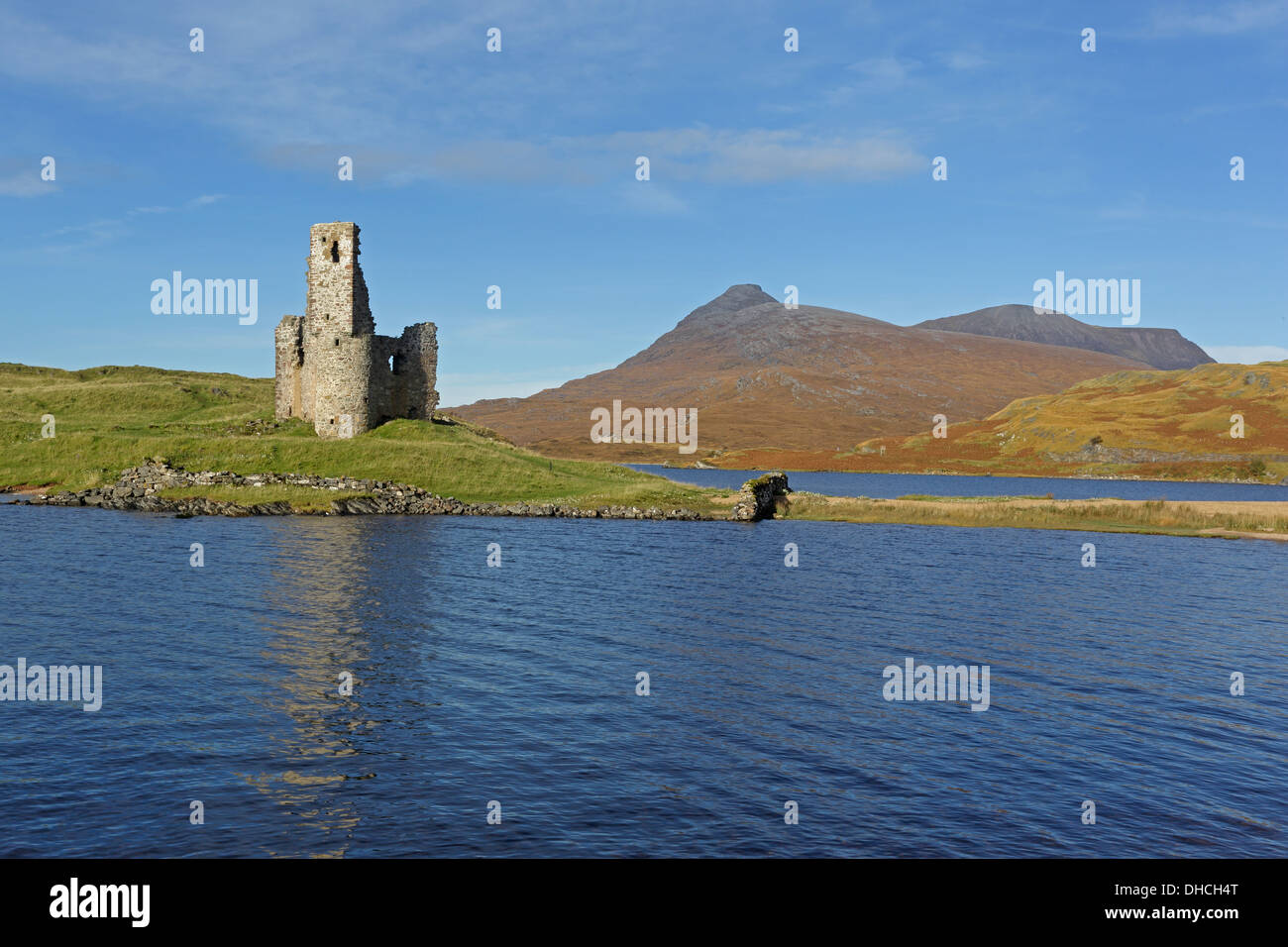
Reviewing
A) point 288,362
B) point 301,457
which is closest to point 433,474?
point 301,457

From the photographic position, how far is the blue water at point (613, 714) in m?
15.6

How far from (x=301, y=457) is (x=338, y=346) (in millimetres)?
10605

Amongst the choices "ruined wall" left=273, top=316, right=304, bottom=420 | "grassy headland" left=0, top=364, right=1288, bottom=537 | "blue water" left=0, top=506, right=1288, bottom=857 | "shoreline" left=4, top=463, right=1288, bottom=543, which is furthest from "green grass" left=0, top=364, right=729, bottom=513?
"blue water" left=0, top=506, right=1288, bottom=857

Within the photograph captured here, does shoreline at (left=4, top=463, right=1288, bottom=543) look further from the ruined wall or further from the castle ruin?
the ruined wall

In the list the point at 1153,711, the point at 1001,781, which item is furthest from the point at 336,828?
the point at 1153,711

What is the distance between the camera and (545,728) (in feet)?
68.0

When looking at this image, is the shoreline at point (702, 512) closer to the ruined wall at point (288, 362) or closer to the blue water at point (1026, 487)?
the ruined wall at point (288, 362)

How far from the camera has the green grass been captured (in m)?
70.2

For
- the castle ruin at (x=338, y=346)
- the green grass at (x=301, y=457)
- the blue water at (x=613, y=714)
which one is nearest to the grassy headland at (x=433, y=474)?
the green grass at (x=301, y=457)

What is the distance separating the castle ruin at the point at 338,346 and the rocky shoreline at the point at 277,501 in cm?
997

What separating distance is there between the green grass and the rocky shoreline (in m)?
1.42
